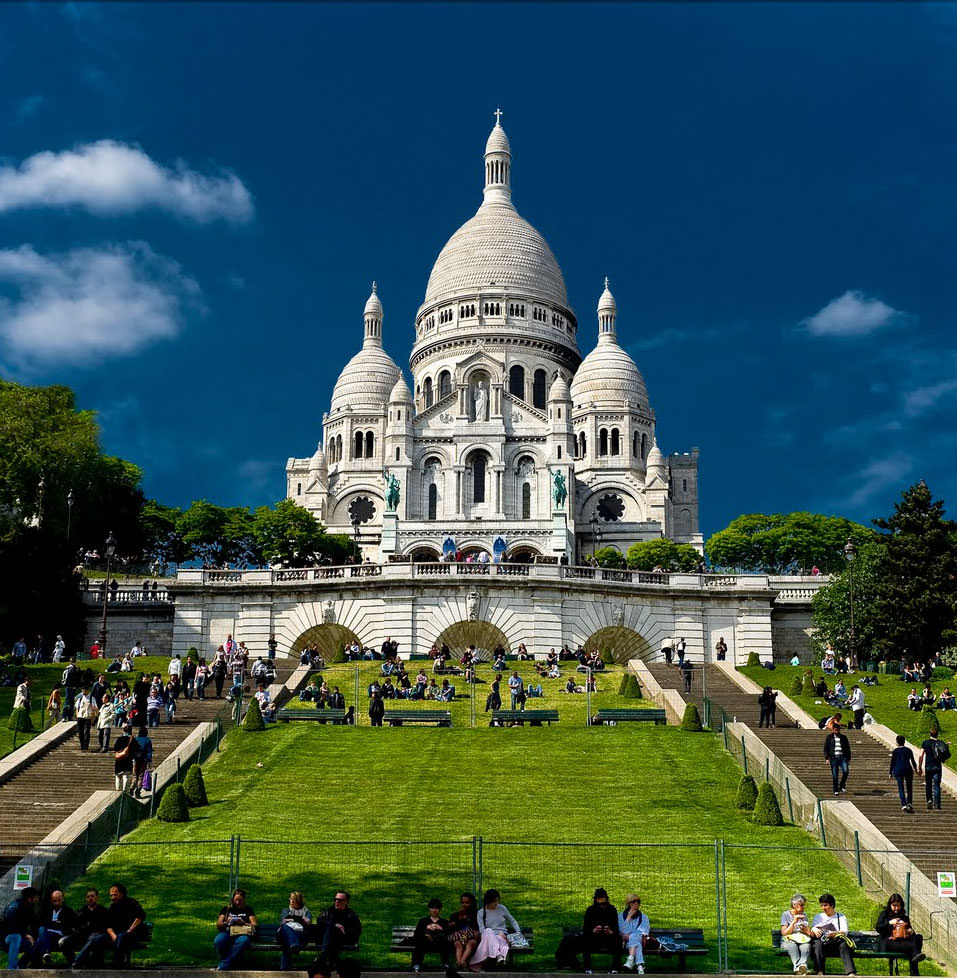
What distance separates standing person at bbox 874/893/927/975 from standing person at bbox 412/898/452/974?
577 cm

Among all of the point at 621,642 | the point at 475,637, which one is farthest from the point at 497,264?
the point at 475,637

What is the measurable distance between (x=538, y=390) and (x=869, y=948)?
111138 mm

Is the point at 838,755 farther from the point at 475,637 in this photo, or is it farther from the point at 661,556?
the point at 661,556

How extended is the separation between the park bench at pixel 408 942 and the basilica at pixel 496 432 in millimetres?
73041

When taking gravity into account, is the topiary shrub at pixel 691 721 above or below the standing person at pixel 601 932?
above

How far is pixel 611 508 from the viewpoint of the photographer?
120438 millimetres

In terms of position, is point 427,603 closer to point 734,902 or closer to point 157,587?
point 157,587

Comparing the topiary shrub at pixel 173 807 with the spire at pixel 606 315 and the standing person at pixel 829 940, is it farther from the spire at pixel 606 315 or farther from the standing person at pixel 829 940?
the spire at pixel 606 315

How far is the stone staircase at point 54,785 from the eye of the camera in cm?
2611

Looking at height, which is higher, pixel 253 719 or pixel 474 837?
pixel 253 719

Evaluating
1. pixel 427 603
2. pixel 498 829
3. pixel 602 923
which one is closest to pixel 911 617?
pixel 427 603

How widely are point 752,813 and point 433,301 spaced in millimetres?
111302

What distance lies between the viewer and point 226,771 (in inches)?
1264

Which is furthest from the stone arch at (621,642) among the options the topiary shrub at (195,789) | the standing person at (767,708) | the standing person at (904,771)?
the standing person at (904,771)
